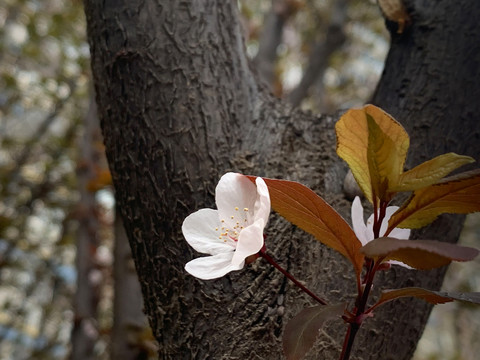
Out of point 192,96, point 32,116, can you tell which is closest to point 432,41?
point 192,96

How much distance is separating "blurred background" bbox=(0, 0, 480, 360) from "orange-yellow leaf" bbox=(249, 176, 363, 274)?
1153mm

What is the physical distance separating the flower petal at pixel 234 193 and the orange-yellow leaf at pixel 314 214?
0.8 inches

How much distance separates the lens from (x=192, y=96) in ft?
2.56

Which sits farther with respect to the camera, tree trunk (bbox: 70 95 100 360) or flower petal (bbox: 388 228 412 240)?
tree trunk (bbox: 70 95 100 360)

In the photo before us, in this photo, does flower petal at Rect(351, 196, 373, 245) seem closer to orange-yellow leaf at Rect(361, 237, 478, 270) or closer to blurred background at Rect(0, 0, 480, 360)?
orange-yellow leaf at Rect(361, 237, 478, 270)

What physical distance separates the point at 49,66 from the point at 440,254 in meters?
3.99

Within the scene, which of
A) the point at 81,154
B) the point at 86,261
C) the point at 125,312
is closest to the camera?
the point at 125,312

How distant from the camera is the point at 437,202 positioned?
18.2 inches

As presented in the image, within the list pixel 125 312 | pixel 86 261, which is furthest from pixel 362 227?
pixel 86 261

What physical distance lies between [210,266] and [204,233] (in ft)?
0.18

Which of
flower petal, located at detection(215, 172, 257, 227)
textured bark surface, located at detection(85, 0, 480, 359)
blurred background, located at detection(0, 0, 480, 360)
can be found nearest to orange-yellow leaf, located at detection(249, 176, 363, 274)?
flower petal, located at detection(215, 172, 257, 227)

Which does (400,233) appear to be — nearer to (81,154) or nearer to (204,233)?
(204,233)

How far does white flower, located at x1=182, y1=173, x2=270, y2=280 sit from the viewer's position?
46 centimetres

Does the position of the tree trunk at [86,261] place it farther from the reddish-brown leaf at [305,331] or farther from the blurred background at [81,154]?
the reddish-brown leaf at [305,331]
